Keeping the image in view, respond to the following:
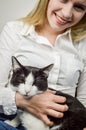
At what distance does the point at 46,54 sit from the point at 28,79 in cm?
25

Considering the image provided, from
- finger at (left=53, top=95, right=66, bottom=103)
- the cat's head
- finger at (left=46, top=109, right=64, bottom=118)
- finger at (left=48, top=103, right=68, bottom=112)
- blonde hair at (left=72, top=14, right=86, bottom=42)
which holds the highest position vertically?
blonde hair at (left=72, top=14, right=86, bottom=42)

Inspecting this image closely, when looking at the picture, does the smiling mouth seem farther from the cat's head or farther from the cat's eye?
the cat's head

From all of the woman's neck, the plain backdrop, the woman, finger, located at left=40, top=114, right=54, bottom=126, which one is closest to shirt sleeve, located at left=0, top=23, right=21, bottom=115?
the woman

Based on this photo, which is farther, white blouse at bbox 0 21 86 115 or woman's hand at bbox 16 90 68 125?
white blouse at bbox 0 21 86 115

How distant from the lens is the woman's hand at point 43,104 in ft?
4.01

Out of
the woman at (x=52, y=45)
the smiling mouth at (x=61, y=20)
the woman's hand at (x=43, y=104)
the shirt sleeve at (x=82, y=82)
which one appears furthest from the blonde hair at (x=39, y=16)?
the woman's hand at (x=43, y=104)

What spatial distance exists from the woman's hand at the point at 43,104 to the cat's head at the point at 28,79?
0.04m

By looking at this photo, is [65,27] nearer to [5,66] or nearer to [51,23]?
[51,23]

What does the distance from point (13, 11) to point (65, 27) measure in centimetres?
57

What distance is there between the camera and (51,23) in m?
1.39

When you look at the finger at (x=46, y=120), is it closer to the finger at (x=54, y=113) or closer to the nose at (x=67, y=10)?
the finger at (x=54, y=113)

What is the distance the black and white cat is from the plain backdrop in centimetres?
71

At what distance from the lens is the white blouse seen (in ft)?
4.58

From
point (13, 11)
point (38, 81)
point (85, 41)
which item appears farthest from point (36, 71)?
point (13, 11)
